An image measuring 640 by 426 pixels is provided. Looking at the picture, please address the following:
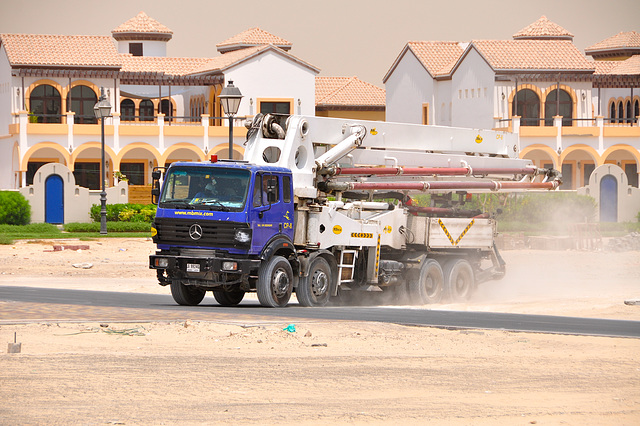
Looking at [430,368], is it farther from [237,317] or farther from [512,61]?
[512,61]

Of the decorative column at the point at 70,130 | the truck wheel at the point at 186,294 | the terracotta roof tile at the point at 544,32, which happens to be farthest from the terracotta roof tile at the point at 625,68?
the truck wheel at the point at 186,294

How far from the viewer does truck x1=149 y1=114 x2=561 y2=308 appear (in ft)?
61.5

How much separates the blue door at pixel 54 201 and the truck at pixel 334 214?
2511cm

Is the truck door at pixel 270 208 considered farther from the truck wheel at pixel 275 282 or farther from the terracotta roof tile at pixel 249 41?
the terracotta roof tile at pixel 249 41

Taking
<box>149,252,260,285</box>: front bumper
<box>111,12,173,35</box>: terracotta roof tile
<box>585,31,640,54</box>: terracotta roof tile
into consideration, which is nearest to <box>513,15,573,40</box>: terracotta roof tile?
<box>585,31,640,54</box>: terracotta roof tile

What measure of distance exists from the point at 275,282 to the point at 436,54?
165 feet

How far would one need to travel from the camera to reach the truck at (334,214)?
18734mm

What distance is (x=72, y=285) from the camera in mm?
26109

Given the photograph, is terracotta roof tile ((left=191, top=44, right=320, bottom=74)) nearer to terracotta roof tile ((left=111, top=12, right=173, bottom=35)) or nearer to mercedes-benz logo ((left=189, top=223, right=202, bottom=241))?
terracotta roof tile ((left=111, top=12, right=173, bottom=35))

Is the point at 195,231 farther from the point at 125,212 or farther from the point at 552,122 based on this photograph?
the point at 552,122

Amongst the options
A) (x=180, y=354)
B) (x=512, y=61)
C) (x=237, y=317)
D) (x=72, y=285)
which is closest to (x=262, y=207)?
(x=237, y=317)

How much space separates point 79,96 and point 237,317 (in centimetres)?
4455

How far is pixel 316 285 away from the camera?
20219 millimetres

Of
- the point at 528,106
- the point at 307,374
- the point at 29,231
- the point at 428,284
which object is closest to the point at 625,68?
the point at 528,106
